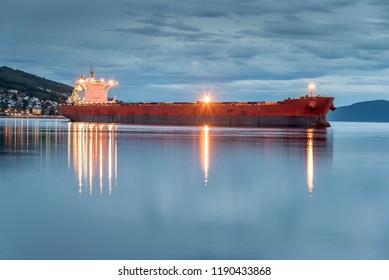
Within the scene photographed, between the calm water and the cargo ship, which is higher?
the cargo ship

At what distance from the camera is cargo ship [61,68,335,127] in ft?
221

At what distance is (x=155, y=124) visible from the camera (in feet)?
280

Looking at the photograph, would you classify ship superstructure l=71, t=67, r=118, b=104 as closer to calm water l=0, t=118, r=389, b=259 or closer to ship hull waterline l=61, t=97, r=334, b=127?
ship hull waterline l=61, t=97, r=334, b=127

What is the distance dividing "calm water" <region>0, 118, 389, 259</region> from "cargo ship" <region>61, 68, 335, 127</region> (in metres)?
41.2

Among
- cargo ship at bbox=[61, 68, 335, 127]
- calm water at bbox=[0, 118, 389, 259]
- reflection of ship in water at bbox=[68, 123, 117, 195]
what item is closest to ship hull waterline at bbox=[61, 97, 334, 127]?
cargo ship at bbox=[61, 68, 335, 127]

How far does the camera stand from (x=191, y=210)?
46.1 ft

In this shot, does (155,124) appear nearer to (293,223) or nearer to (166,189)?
(166,189)

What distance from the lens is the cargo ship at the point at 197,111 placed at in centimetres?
6733

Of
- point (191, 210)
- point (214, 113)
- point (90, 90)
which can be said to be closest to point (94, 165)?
point (191, 210)

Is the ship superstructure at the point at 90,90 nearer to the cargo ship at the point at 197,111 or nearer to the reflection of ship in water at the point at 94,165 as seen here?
the cargo ship at the point at 197,111

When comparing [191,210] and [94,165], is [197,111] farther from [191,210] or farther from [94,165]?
[191,210]

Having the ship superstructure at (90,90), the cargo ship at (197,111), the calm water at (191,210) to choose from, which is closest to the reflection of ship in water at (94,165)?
the calm water at (191,210)
